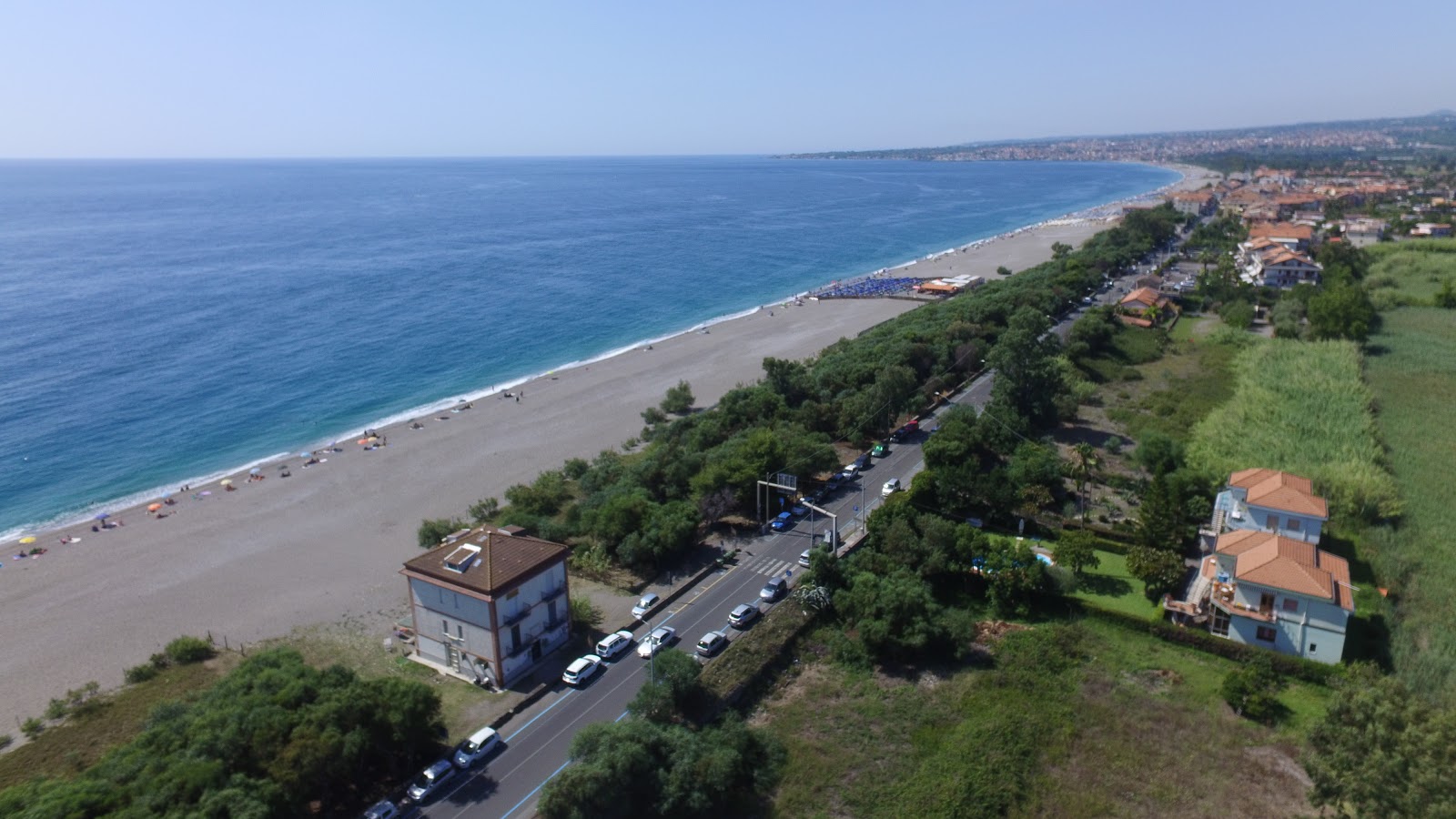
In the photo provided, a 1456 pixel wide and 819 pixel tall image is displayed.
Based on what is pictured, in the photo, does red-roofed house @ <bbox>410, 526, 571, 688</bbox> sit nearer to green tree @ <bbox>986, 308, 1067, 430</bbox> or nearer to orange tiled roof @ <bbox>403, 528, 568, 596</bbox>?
orange tiled roof @ <bbox>403, 528, 568, 596</bbox>

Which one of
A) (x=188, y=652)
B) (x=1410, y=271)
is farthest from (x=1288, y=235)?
(x=188, y=652)

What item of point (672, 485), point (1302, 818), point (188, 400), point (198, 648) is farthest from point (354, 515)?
point (1302, 818)

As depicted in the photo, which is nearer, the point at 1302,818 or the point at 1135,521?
the point at 1302,818

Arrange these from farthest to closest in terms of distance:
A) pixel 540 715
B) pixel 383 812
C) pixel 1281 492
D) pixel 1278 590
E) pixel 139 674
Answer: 1. pixel 1281 492
2. pixel 139 674
3. pixel 1278 590
4. pixel 540 715
5. pixel 383 812

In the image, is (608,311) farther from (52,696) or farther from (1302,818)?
(1302,818)

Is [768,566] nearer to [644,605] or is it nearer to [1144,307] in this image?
[644,605]

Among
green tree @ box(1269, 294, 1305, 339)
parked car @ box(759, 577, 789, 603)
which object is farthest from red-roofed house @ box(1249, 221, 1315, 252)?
parked car @ box(759, 577, 789, 603)
